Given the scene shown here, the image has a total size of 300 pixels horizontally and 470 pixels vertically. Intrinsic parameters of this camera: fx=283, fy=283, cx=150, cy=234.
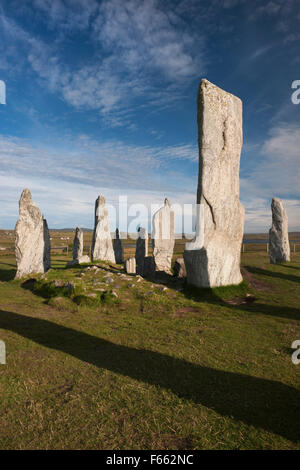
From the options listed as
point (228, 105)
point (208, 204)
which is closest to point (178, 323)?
point (208, 204)

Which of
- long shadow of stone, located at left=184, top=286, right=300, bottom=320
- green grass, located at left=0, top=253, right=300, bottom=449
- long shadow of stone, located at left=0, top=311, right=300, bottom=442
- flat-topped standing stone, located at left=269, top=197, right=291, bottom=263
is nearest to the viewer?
green grass, located at left=0, top=253, right=300, bottom=449

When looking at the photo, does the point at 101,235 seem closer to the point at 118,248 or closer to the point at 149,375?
the point at 118,248

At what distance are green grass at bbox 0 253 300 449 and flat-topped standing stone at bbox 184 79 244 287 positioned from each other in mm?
2127

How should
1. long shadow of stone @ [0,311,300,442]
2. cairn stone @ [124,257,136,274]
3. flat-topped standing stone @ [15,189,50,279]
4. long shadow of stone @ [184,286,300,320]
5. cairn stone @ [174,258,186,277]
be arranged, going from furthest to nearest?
1. cairn stone @ [124,257,136,274]
2. flat-topped standing stone @ [15,189,50,279]
3. cairn stone @ [174,258,186,277]
4. long shadow of stone @ [184,286,300,320]
5. long shadow of stone @ [0,311,300,442]

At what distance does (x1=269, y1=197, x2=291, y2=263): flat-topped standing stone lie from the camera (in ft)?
73.5

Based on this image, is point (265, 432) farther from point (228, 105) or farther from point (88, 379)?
point (228, 105)

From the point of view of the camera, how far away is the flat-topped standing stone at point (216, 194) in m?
12.0

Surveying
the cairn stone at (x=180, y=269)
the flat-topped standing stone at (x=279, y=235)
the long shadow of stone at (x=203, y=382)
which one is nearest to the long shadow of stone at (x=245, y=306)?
the cairn stone at (x=180, y=269)

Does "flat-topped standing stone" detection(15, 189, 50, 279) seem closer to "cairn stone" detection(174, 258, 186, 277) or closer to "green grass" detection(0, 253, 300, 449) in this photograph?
"green grass" detection(0, 253, 300, 449)

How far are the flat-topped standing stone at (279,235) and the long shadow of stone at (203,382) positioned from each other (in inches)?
756

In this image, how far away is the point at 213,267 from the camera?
12.2 metres

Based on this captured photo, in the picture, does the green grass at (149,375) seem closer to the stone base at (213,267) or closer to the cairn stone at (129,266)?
the stone base at (213,267)

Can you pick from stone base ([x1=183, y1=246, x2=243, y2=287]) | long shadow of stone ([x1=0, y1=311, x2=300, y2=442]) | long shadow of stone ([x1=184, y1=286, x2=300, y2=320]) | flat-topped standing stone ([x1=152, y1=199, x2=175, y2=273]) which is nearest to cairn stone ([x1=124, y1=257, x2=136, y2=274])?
flat-topped standing stone ([x1=152, y1=199, x2=175, y2=273])
